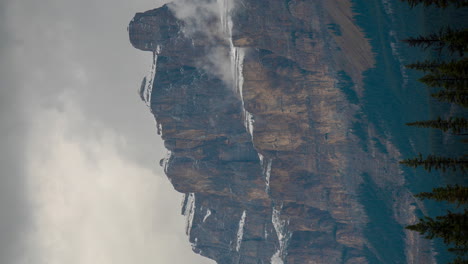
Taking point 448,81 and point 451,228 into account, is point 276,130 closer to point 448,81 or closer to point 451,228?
point 448,81

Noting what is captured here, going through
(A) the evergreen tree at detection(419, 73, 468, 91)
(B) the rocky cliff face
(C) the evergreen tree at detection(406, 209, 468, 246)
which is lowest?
(B) the rocky cliff face

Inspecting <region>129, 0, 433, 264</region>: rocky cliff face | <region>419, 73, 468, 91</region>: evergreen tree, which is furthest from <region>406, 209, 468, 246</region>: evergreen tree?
<region>129, 0, 433, 264</region>: rocky cliff face

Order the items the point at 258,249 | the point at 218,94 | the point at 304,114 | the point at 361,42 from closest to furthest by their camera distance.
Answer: the point at 361,42 < the point at 304,114 < the point at 218,94 < the point at 258,249

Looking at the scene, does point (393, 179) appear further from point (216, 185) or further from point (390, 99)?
point (216, 185)

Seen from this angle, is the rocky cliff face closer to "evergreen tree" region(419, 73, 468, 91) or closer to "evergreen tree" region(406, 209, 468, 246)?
"evergreen tree" region(419, 73, 468, 91)

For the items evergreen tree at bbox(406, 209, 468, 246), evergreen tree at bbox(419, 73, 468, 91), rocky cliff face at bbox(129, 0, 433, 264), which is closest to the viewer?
evergreen tree at bbox(406, 209, 468, 246)

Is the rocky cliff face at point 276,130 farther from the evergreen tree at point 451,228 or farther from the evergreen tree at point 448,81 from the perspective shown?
the evergreen tree at point 451,228

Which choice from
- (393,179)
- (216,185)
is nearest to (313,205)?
(393,179)

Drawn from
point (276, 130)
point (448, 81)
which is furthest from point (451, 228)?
point (276, 130)
